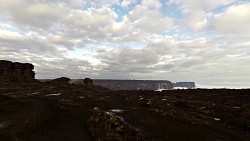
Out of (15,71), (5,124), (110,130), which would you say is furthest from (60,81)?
(110,130)

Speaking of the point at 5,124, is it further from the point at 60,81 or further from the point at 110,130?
the point at 60,81

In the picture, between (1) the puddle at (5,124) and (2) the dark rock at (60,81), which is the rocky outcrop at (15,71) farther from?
(1) the puddle at (5,124)

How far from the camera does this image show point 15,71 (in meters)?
98.2

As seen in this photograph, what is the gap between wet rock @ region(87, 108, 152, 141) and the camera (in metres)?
21.2

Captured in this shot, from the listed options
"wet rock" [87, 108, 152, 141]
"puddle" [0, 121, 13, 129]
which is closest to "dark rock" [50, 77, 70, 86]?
"puddle" [0, 121, 13, 129]

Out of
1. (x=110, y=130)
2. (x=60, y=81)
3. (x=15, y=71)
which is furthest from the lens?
(x=60, y=81)

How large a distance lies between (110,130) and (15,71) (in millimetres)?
90781

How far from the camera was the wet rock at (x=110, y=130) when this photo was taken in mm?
21231

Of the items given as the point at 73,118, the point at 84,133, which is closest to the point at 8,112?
the point at 73,118

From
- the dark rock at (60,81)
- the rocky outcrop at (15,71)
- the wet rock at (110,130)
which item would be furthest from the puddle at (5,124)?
the rocky outcrop at (15,71)

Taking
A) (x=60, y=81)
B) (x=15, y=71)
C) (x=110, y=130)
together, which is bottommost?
(x=110, y=130)

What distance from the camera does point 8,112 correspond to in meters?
28.8

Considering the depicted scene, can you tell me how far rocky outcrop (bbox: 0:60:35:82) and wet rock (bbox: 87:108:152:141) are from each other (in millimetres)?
74324

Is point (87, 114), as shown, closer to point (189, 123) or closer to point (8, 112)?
point (8, 112)
